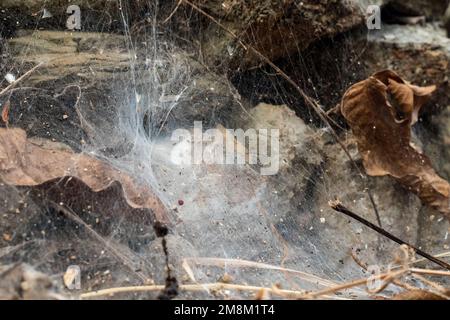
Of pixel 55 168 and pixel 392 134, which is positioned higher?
pixel 392 134

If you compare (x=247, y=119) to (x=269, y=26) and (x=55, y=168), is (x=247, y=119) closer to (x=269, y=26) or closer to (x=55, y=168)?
(x=269, y=26)

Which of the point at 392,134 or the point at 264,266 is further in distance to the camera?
the point at 392,134

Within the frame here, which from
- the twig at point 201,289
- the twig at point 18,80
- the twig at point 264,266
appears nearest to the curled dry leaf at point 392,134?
the twig at point 264,266

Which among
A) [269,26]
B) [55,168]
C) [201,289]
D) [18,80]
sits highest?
[269,26]

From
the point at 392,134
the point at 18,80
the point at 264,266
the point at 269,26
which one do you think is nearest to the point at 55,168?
the point at 18,80

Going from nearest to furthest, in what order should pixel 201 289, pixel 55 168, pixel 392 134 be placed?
pixel 201 289 < pixel 55 168 < pixel 392 134

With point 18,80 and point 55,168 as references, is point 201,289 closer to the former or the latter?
point 55,168

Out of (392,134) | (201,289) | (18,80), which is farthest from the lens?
(392,134)

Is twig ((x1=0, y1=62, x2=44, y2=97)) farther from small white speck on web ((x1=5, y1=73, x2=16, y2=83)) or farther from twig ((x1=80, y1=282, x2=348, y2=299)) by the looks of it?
twig ((x1=80, y1=282, x2=348, y2=299))
